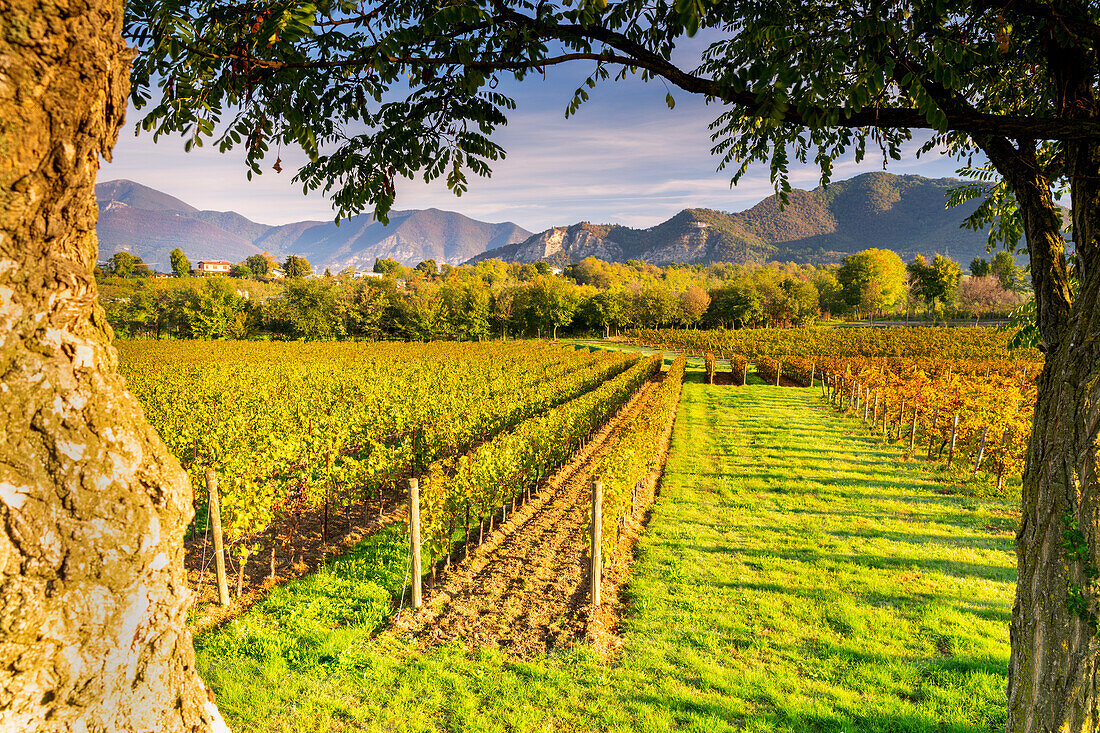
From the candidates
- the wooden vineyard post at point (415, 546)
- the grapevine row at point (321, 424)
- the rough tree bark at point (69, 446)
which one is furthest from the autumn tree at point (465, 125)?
the grapevine row at point (321, 424)

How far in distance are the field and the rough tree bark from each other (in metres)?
3.70

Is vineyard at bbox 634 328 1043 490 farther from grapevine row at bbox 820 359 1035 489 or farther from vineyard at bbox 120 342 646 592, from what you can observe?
vineyard at bbox 120 342 646 592

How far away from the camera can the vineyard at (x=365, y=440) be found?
24.7ft

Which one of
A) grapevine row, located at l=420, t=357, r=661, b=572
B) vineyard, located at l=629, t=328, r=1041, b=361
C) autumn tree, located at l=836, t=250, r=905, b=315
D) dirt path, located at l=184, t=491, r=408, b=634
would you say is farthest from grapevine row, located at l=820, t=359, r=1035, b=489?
autumn tree, located at l=836, t=250, r=905, b=315

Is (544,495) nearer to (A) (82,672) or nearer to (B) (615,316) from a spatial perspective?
(A) (82,672)

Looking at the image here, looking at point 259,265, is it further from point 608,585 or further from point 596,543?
point 596,543

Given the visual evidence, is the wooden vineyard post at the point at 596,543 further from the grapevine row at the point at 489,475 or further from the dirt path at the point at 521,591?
the grapevine row at the point at 489,475

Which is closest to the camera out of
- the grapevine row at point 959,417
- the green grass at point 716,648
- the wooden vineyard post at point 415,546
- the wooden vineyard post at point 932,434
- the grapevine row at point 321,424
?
the green grass at point 716,648

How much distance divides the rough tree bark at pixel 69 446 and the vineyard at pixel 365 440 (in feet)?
18.6

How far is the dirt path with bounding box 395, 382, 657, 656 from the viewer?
5.79 m

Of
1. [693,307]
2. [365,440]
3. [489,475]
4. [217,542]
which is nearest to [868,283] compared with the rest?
[693,307]

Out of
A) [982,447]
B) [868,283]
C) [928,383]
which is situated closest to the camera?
[982,447]

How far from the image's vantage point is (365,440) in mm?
11477

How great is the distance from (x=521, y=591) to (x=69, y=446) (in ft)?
20.4
